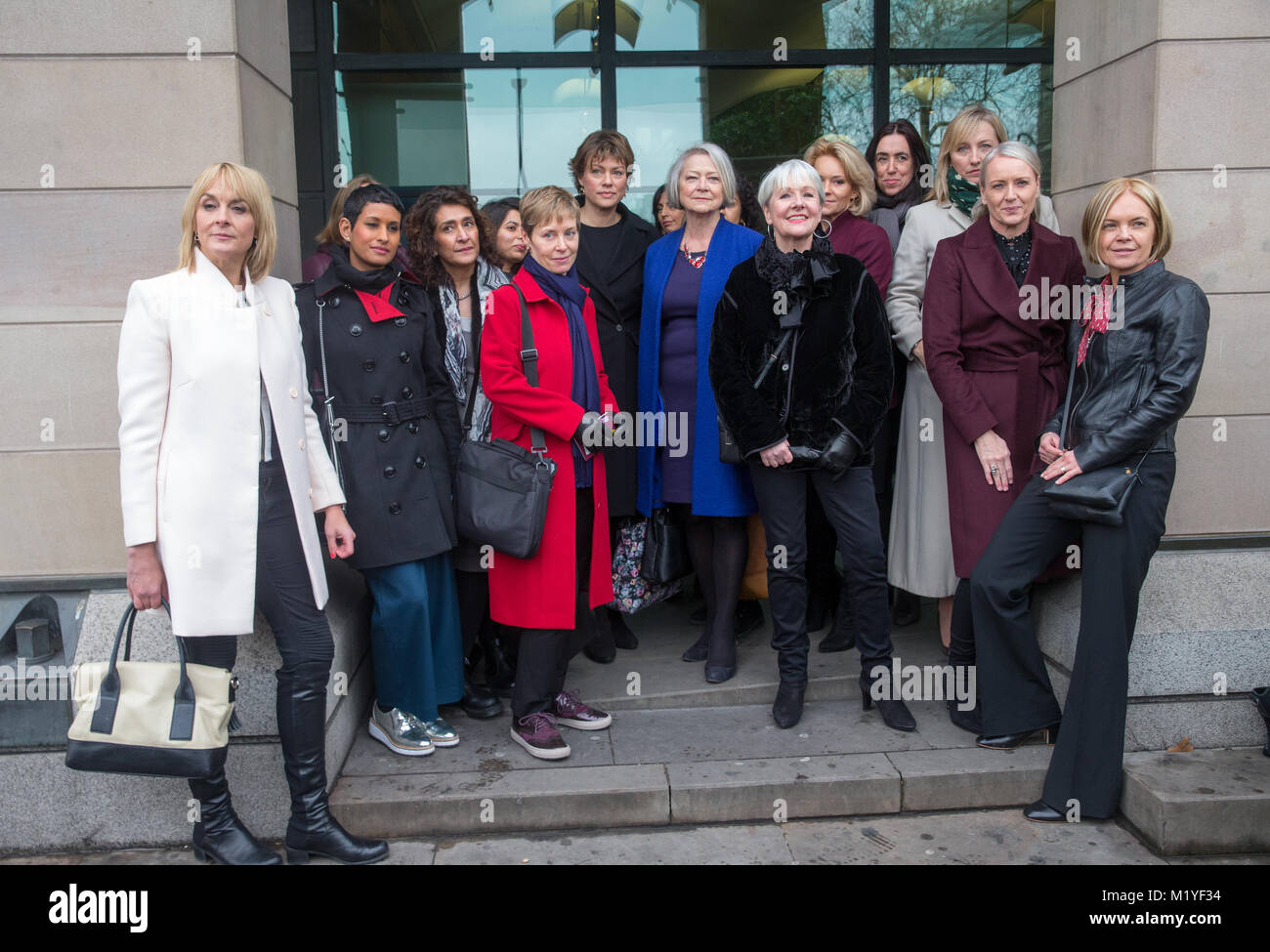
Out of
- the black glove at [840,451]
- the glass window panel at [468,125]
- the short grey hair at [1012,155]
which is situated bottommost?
the black glove at [840,451]

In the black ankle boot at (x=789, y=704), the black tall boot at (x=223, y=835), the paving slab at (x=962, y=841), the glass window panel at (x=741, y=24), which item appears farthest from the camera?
the glass window panel at (x=741, y=24)

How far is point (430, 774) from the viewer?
4094mm

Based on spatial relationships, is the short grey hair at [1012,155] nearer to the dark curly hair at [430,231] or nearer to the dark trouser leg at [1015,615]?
the dark trouser leg at [1015,615]

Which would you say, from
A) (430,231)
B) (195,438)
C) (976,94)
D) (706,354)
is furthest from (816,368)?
(976,94)

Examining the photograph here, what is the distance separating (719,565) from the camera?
15.7 feet

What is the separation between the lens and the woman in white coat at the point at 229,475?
3270mm

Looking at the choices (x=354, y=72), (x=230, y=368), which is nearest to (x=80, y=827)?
(x=230, y=368)

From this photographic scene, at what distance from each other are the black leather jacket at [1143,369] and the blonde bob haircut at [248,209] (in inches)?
112

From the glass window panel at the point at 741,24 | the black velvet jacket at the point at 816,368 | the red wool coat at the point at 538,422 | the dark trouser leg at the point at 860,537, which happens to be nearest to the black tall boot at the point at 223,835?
the red wool coat at the point at 538,422

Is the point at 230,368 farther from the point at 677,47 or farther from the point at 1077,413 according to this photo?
the point at 677,47

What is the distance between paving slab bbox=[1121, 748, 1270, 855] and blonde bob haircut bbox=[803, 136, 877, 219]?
8.55ft

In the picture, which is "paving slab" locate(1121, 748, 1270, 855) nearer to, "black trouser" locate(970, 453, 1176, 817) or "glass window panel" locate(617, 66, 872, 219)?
"black trouser" locate(970, 453, 1176, 817)

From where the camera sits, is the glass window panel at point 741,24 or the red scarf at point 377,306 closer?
the red scarf at point 377,306

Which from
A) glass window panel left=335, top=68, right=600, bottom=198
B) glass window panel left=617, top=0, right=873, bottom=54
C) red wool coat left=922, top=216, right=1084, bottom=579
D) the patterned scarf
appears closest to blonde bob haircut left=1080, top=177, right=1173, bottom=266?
red wool coat left=922, top=216, right=1084, bottom=579
